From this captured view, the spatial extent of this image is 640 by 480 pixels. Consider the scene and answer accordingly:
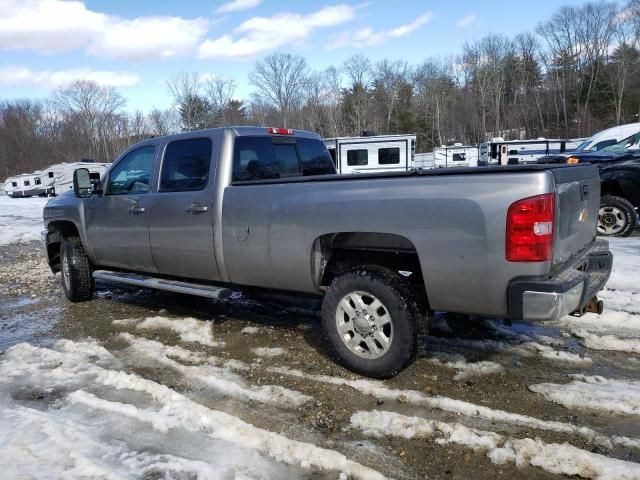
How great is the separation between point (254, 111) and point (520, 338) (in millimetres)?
70434

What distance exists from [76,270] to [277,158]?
3.19 metres

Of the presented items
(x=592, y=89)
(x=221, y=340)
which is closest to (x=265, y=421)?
(x=221, y=340)

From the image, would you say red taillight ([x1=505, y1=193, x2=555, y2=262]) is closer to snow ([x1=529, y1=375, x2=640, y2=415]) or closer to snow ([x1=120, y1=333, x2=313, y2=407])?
snow ([x1=529, y1=375, x2=640, y2=415])

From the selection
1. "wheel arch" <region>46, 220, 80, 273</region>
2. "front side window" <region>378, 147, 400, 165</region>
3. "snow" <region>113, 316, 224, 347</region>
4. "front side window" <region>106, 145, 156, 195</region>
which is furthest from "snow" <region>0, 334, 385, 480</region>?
"front side window" <region>378, 147, 400, 165</region>

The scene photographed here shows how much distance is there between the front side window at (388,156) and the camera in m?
25.6

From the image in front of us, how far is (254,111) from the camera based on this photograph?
7175cm

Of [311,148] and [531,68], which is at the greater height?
[531,68]

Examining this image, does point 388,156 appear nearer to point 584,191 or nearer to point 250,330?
point 250,330

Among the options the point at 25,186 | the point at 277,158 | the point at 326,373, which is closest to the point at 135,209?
the point at 277,158

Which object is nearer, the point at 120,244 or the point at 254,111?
the point at 120,244

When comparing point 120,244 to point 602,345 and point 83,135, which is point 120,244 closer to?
point 602,345

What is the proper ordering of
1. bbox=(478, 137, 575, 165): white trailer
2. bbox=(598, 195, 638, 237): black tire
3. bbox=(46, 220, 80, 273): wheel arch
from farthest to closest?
1. bbox=(478, 137, 575, 165): white trailer
2. bbox=(598, 195, 638, 237): black tire
3. bbox=(46, 220, 80, 273): wheel arch

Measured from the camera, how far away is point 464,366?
4137 millimetres

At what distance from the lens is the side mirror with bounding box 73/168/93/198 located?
20.4 feet
